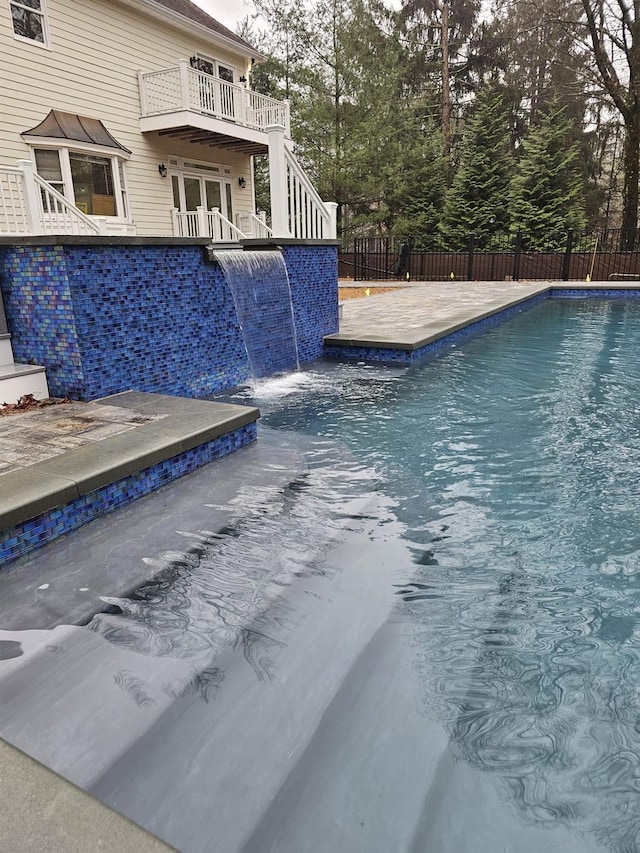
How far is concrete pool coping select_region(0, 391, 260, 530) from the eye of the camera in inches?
99.3

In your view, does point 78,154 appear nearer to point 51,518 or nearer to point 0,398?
point 0,398

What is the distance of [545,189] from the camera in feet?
62.9

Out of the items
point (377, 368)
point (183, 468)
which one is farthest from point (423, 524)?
point (377, 368)

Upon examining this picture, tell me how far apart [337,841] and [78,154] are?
425 inches

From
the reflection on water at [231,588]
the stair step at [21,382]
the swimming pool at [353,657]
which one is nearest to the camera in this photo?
the swimming pool at [353,657]

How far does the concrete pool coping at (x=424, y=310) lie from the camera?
24.1 ft

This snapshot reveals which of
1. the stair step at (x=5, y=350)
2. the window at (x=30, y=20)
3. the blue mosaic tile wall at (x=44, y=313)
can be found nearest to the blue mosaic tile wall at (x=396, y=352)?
the blue mosaic tile wall at (x=44, y=313)

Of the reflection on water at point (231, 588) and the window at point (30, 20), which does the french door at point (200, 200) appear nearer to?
the window at point (30, 20)

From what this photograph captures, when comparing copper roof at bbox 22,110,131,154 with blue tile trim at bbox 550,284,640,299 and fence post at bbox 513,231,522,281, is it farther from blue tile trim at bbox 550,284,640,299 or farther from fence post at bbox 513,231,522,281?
fence post at bbox 513,231,522,281

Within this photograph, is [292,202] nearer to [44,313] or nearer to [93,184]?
[44,313]

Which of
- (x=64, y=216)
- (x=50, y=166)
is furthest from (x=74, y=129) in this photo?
(x=64, y=216)

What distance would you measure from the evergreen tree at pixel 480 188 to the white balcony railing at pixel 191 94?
9838 millimetres

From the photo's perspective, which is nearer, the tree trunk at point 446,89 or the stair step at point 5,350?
the stair step at point 5,350

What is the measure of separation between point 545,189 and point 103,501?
20017 millimetres
